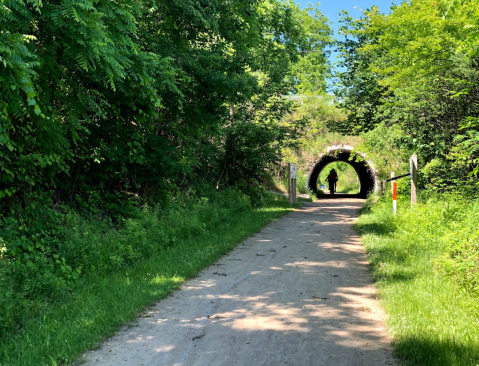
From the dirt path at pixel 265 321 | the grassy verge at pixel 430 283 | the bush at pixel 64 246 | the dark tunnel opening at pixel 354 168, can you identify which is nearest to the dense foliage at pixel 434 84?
the grassy verge at pixel 430 283

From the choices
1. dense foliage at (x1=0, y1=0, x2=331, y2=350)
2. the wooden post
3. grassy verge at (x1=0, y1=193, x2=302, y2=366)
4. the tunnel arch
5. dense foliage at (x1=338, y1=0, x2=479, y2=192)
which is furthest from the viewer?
the tunnel arch

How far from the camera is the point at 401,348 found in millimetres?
3818

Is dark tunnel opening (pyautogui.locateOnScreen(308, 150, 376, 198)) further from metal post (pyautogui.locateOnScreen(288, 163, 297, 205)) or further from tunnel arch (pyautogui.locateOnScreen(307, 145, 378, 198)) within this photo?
metal post (pyautogui.locateOnScreen(288, 163, 297, 205))

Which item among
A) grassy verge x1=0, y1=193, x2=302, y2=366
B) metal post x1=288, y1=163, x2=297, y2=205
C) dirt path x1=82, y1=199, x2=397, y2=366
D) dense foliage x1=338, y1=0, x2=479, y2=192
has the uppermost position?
dense foliage x1=338, y1=0, x2=479, y2=192

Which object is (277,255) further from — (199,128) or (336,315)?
(199,128)

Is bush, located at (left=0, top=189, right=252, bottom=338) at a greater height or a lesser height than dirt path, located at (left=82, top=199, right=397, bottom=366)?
greater

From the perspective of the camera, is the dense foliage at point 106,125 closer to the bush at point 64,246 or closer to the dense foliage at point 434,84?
the bush at point 64,246

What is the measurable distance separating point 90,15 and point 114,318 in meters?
3.70

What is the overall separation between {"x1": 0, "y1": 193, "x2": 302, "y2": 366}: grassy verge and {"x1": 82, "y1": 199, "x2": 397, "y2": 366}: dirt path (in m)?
0.22

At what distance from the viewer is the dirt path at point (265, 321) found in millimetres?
3789

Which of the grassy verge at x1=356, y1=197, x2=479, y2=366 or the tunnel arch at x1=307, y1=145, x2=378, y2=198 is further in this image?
the tunnel arch at x1=307, y1=145, x2=378, y2=198

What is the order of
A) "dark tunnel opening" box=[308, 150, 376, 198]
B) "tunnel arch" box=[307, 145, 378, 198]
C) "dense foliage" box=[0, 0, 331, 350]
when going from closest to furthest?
"dense foliage" box=[0, 0, 331, 350] → "tunnel arch" box=[307, 145, 378, 198] → "dark tunnel opening" box=[308, 150, 376, 198]

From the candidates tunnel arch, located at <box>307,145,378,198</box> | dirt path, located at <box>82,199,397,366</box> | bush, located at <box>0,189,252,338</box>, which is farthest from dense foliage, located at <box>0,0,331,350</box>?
tunnel arch, located at <box>307,145,378,198</box>

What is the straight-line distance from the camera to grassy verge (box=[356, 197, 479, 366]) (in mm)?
3719
